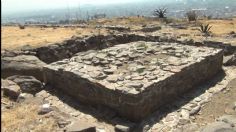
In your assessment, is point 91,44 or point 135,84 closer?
point 135,84

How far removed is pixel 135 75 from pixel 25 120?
328cm

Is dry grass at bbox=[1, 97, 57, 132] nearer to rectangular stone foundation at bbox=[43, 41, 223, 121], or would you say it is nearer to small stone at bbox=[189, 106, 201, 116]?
rectangular stone foundation at bbox=[43, 41, 223, 121]

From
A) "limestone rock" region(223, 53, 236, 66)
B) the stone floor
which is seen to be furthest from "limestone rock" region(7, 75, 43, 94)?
"limestone rock" region(223, 53, 236, 66)

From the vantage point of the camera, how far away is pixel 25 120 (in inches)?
313

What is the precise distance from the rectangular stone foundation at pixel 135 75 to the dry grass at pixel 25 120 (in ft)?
5.48

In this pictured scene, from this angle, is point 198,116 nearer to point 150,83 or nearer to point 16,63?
point 150,83

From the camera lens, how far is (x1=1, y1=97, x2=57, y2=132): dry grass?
7.50m

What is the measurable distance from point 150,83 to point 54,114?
254cm

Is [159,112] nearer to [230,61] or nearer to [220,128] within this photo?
[220,128]

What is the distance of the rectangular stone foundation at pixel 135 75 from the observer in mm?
8500

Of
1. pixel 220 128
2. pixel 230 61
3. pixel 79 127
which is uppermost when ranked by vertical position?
pixel 230 61

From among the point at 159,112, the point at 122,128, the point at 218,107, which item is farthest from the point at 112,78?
the point at 218,107

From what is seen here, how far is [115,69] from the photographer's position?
33.4 ft

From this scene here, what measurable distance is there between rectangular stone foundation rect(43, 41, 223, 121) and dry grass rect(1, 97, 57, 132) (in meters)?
1.67
